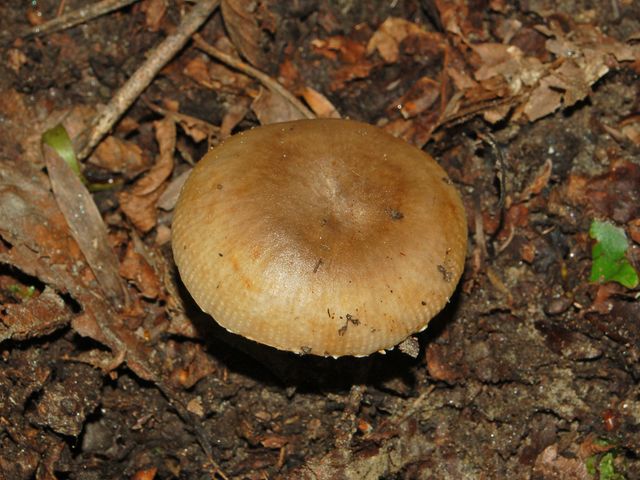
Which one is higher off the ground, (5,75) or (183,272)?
(5,75)

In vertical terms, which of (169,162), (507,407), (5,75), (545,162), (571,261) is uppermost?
(5,75)

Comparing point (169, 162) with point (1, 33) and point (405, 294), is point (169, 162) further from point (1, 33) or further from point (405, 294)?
point (405, 294)

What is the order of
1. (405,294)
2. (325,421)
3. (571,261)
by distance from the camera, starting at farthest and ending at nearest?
(571,261), (325,421), (405,294)

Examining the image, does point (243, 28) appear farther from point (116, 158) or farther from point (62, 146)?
point (62, 146)

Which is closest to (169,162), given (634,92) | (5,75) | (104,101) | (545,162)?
(104,101)

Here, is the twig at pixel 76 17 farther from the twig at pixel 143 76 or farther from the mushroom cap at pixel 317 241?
the mushroom cap at pixel 317 241

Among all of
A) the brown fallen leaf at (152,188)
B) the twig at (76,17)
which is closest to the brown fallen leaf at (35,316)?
the brown fallen leaf at (152,188)

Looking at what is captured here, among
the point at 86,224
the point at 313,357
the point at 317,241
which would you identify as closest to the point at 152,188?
the point at 86,224
